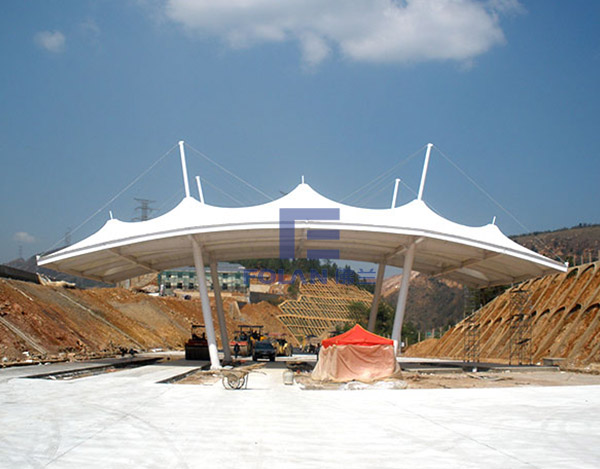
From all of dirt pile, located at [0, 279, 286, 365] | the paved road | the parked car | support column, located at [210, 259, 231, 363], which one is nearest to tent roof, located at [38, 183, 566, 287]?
support column, located at [210, 259, 231, 363]

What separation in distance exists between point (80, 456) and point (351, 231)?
2236 cm

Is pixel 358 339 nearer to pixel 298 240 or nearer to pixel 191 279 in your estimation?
pixel 298 240

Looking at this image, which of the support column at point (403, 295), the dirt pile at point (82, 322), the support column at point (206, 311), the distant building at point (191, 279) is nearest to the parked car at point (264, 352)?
the support column at point (206, 311)

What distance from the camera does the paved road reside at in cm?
834

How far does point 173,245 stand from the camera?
32.5 metres

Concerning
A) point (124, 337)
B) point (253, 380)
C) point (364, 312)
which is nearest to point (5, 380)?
point (253, 380)

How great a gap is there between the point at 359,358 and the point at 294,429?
41.3ft

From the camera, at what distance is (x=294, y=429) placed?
36.4ft

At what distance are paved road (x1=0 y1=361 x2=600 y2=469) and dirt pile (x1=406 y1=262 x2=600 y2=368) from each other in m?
22.9

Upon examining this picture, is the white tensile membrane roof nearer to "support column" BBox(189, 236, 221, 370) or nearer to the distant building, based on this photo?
"support column" BBox(189, 236, 221, 370)

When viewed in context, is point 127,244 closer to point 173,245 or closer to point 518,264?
point 173,245

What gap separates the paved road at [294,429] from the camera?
8.34 m

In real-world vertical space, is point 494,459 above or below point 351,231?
below

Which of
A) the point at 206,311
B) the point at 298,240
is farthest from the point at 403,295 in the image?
the point at 206,311
